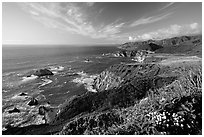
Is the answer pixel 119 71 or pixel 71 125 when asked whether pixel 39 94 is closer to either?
pixel 119 71

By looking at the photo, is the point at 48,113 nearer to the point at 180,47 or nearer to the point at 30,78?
the point at 30,78

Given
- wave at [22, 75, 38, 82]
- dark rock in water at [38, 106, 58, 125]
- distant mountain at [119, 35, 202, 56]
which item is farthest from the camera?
distant mountain at [119, 35, 202, 56]

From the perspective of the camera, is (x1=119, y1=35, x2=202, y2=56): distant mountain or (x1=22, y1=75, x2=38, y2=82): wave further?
(x1=119, y1=35, x2=202, y2=56): distant mountain

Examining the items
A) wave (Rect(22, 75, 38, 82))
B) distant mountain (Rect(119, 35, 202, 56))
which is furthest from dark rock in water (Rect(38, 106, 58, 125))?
distant mountain (Rect(119, 35, 202, 56))

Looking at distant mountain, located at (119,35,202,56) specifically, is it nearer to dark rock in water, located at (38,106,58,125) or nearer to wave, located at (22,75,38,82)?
wave, located at (22,75,38,82)

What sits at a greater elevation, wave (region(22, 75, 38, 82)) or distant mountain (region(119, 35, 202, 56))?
distant mountain (region(119, 35, 202, 56))

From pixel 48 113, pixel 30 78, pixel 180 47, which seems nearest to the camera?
pixel 48 113

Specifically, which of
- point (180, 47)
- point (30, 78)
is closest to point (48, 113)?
point (30, 78)

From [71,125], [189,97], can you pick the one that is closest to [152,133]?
[189,97]

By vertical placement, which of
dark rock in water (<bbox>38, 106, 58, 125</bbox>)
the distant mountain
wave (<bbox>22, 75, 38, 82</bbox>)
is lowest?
wave (<bbox>22, 75, 38, 82</bbox>)

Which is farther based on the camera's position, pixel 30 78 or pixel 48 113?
pixel 30 78

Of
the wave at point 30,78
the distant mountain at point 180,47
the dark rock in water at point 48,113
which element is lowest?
the wave at point 30,78

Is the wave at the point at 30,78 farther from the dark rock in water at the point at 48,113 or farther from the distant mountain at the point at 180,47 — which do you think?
the distant mountain at the point at 180,47

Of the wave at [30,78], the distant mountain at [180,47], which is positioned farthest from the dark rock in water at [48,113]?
the distant mountain at [180,47]
